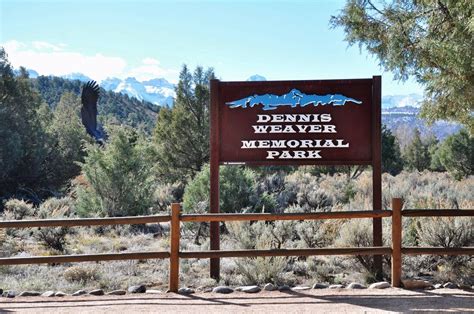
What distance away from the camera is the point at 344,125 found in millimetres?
8828

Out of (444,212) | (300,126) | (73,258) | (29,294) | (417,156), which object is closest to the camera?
(73,258)

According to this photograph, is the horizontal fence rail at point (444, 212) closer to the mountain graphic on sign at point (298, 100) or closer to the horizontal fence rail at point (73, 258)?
the mountain graphic on sign at point (298, 100)

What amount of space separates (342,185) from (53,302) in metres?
12.8

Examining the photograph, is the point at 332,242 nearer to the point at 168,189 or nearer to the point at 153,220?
the point at 153,220

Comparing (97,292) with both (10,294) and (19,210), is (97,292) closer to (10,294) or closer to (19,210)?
(10,294)

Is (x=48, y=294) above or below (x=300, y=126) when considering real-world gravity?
below

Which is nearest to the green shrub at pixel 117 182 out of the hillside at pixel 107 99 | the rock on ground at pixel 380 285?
the rock on ground at pixel 380 285

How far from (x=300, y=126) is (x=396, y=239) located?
234cm

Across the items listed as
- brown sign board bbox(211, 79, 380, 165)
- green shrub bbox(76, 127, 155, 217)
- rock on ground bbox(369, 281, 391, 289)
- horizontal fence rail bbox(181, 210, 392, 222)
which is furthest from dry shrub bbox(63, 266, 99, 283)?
green shrub bbox(76, 127, 155, 217)

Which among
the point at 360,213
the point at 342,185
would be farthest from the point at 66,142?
the point at 360,213

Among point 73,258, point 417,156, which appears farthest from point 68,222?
point 417,156

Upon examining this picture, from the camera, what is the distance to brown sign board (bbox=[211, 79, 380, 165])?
8.76 metres

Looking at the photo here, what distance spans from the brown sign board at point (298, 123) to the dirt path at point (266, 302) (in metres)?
2.22

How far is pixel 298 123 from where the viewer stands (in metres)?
8.80
